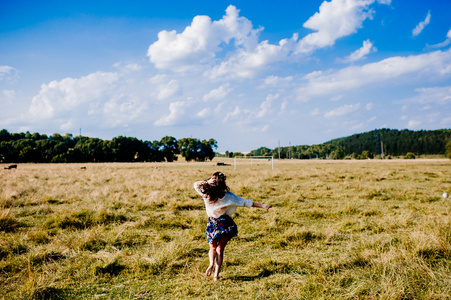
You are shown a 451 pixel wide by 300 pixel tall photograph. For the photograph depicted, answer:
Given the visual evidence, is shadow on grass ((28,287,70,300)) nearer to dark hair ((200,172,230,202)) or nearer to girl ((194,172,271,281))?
girl ((194,172,271,281))

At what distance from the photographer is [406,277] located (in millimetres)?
4004

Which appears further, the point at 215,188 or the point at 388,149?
the point at 388,149

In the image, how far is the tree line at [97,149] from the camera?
73.0m

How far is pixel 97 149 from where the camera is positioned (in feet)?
268

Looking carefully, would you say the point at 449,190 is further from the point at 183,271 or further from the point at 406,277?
the point at 183,271

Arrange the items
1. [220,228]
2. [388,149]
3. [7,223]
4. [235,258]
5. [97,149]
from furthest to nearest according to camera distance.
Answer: [388,149] → [97,149] → [7,223] → [235,258] → [220,228]

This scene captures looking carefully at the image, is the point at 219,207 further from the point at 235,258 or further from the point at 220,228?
the point at 235,258

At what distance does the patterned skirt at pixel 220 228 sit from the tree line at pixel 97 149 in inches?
3314

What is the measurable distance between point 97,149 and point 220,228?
289ft

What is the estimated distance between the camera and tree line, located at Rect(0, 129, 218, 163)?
73.0 metres

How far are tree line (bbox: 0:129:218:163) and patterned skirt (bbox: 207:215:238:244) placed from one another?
8416cm

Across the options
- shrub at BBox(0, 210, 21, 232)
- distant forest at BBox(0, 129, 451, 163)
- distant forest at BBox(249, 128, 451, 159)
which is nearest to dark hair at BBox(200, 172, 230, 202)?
shrub at BBox(0, 210, 21, 232)

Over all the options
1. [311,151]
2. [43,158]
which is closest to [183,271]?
[43,158]

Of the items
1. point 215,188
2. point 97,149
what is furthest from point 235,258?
point 97,149
